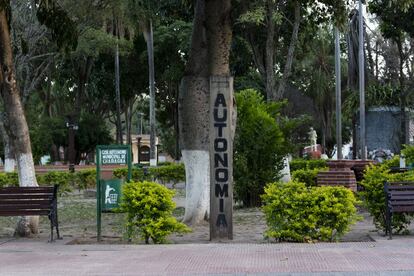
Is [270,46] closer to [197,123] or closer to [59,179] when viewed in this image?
[197,123]

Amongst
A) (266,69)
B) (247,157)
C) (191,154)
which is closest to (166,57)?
(266,69)

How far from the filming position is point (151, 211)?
1062 cm

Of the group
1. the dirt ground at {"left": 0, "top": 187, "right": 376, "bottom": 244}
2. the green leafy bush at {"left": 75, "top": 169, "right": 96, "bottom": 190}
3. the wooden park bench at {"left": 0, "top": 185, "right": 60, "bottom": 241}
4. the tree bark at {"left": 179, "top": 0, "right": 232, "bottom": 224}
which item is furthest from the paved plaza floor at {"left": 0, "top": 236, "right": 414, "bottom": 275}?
the green leafy bush at {"left": 75, "top": 169, "right": 96, "bottom": 190}

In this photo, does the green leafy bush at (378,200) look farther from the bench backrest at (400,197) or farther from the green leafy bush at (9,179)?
the green leafy bush at (9,179)

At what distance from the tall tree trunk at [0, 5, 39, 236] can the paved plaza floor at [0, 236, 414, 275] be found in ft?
5.35

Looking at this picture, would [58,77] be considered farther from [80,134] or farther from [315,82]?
[315,82]

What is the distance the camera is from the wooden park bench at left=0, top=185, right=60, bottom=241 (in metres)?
11.1

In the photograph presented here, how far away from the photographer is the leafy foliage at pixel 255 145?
17.7 m

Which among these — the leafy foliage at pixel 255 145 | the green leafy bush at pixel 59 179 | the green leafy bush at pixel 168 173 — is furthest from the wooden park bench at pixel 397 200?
the green leafy bush at pixel 168 173

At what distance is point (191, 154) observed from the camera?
45.2 feet

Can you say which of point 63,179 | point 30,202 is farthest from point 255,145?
point 63,179

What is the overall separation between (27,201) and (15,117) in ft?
5.98

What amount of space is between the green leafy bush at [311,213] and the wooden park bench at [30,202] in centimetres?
351

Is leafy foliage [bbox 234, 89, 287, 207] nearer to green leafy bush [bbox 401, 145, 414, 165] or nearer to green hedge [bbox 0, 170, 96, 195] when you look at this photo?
green leafy bush [bbox 401, 145, 414, 165]
